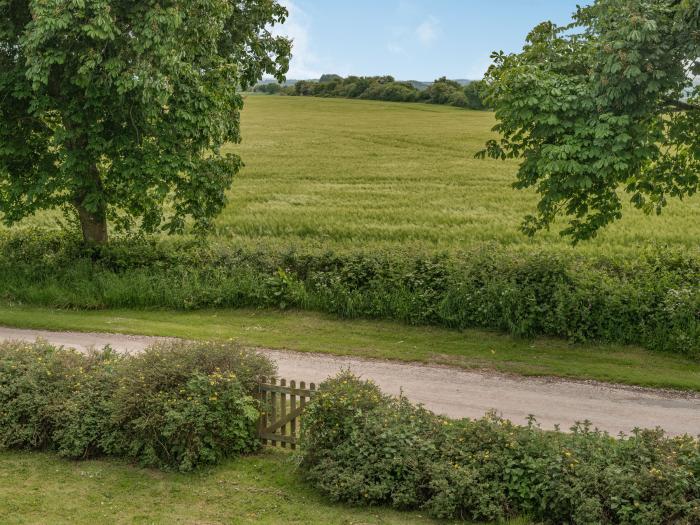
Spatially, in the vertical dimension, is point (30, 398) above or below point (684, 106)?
below

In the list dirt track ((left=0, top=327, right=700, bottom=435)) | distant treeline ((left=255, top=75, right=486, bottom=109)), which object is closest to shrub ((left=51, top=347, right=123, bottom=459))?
dirt track ((left=0, top=327, right=700, bottom=435))

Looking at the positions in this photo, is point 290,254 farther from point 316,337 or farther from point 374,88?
point 374,88

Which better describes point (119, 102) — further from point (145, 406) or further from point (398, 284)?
point (145, 406)

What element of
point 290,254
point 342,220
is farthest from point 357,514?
point 342,220

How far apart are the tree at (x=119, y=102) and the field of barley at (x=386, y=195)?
4.67 metres

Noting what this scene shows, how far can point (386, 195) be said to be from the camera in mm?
33656

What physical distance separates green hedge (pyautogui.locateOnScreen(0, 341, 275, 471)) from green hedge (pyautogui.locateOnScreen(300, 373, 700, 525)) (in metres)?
1.43

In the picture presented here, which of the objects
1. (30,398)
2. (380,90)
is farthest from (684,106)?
(380,90)

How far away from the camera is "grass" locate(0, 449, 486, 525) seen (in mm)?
9656

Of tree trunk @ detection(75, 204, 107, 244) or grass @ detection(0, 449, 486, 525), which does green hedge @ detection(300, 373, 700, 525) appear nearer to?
grass @ detection(0, 449, 486, 525)

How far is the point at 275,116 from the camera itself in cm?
6262

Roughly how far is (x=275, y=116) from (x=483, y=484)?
5593cm

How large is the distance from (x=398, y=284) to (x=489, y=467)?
1011 cm

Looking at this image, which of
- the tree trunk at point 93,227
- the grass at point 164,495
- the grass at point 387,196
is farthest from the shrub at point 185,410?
→ the tree trunk at point 93,227
